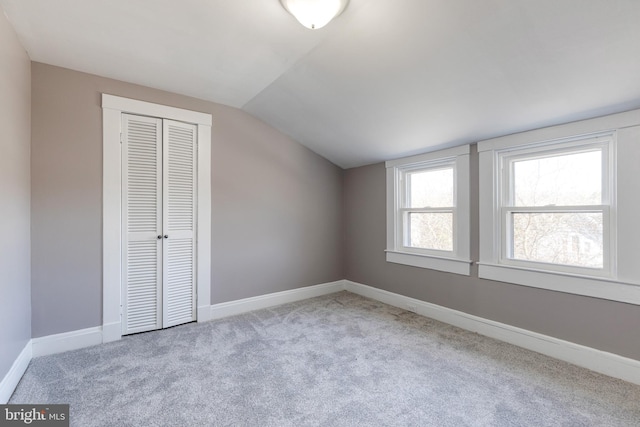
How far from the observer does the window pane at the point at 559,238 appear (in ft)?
7.27

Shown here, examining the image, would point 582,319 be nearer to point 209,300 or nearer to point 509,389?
point 509,389

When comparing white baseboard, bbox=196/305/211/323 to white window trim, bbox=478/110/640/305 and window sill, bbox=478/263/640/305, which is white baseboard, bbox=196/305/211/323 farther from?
Result: white window trim, bbox=478/110/640/305

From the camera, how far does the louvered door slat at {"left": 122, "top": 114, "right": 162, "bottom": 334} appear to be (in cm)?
268

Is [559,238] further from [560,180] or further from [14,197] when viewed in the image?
[14,197]

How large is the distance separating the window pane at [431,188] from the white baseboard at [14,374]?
3781mm

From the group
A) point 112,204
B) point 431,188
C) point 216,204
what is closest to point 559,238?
point 431,188

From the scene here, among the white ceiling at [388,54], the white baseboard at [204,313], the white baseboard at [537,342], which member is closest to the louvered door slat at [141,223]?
the white baseboard at [204,313]

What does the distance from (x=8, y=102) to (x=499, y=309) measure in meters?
4.13

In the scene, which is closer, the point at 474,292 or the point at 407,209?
the point at 474,292

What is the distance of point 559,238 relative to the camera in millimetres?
2396

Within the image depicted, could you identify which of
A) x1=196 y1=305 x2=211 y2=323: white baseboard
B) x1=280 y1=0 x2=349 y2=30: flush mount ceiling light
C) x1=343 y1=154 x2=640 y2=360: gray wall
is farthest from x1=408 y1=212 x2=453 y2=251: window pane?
x1=196 y1=305 x2=211 y2=323: white baseboard

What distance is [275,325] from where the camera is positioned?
296 centimetres

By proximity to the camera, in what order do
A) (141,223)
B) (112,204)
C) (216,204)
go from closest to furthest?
(112,204) → (141,223) → (216,204)

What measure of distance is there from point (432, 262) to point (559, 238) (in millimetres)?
1155
